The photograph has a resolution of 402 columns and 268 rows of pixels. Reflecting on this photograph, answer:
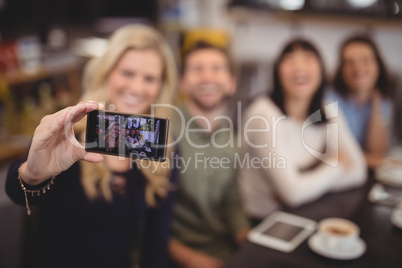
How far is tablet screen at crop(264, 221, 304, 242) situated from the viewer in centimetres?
127

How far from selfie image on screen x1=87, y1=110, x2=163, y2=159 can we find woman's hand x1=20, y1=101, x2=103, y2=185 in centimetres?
4

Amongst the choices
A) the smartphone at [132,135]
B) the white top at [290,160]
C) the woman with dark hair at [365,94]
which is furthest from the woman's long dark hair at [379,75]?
the smartphone at [132,135]

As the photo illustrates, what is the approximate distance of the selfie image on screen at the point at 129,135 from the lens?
0.68 metres

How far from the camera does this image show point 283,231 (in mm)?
1300

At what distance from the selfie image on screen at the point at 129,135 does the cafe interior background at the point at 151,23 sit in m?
1.46

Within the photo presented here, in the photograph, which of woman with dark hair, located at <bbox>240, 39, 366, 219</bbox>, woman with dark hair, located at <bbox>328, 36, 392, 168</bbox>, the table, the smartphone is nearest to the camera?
the smartphone

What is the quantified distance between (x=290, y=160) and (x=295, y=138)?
17 centimetres

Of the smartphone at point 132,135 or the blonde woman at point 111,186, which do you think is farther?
the blonde woman at point 111,186

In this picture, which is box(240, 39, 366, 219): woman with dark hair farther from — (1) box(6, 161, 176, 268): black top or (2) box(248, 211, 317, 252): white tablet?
(1) box(6, 161, 176, 268): black top

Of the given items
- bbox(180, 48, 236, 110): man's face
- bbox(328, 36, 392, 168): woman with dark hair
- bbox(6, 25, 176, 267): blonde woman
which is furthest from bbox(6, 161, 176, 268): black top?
bbox(328, 36, 392, 168): woman with dark hair

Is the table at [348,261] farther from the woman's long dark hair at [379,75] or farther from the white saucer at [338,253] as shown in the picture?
the woman's long dark hair at [379,75]

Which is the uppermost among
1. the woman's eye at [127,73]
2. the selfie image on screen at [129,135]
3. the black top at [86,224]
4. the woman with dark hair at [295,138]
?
the woman's eye at [127,73]

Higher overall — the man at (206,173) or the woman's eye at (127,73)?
the woman's eye at (127,73)

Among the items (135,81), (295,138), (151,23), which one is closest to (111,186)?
(135,81)
